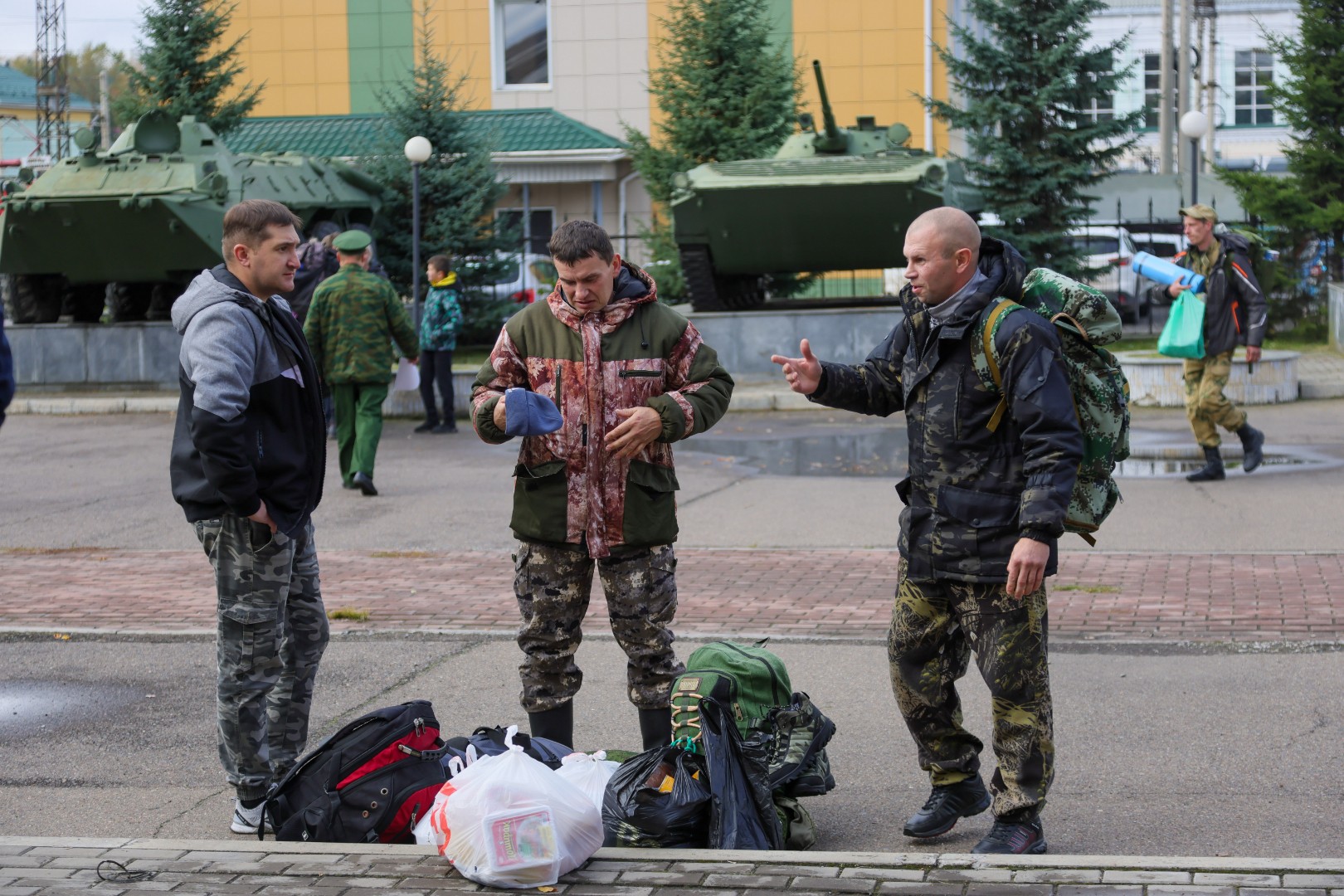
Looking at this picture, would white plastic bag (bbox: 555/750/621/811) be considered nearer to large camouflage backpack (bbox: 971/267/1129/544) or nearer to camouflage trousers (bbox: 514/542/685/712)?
camouflage trousers (bbox: 514/542/685/712)

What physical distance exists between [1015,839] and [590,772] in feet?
3.92

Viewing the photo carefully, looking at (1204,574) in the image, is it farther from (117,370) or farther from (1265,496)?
(117,370)

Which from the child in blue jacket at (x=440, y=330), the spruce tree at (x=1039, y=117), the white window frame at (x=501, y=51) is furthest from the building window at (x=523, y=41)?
the child in blue jacket at (x=440, y=330)

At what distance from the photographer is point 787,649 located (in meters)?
7.10

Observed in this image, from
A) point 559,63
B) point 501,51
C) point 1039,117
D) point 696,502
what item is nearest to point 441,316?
point 696,502

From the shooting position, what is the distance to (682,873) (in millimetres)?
4070

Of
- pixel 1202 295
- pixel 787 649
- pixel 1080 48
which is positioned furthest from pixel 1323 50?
pixel 787 649

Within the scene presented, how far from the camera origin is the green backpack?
182 inches

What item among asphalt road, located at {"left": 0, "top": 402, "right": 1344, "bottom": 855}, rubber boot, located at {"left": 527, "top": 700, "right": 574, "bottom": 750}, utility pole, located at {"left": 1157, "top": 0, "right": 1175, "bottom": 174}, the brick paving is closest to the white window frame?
utility pole, located at {"left": 1157, "top": 0, "right": 1175, "bottom": 174}

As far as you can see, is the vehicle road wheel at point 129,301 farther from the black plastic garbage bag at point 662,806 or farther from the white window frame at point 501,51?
the black plastic garbage bag at point 662,806

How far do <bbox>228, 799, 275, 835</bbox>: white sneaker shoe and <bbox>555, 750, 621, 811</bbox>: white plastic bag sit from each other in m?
0.92

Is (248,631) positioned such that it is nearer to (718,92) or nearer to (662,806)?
(662,806)

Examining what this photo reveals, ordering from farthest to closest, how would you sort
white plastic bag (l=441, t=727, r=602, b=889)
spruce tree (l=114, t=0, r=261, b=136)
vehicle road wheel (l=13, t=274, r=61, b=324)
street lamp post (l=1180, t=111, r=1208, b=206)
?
spruce tree (l=114, t=0, r=261, b=136)
vehicle road wheel (l=13, t=274, r=61, b=324)
street lamp post (l=1180, t=111, r=1208, b=206)
white plastic bag (l=441, t=727, r=602, b=889)

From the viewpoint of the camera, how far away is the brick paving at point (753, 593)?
7.50 metres
